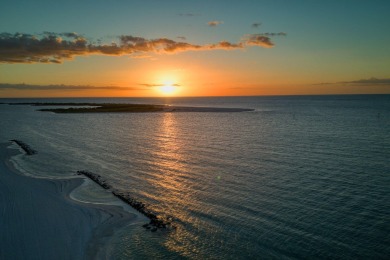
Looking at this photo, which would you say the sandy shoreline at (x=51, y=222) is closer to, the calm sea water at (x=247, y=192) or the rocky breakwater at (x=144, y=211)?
the rocky breakwater at (x=144, y=211)

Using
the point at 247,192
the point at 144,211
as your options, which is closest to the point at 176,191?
the point at 144,211

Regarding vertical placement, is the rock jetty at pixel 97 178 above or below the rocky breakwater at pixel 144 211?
above

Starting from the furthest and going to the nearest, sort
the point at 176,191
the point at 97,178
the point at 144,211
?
the point at 97,178 → the point at 176,191 → the point at 144,211

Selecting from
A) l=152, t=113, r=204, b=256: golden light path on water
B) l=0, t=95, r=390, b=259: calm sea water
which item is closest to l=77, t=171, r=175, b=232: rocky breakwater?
l=0, t=95, r=390, b=259: calm sea water

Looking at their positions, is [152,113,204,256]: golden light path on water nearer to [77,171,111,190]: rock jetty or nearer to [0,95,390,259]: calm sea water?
[0,95,390,259]: calm sea water

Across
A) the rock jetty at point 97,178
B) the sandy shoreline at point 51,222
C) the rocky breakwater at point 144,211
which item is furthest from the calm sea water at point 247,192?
the sandy shoreline at point 51,222

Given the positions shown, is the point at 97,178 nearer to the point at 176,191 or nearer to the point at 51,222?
the point at 176,191

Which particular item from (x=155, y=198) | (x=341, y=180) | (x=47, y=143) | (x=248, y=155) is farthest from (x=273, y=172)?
(x=47, y=143)

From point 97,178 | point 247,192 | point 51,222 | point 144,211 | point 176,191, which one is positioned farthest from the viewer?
point 97,178
